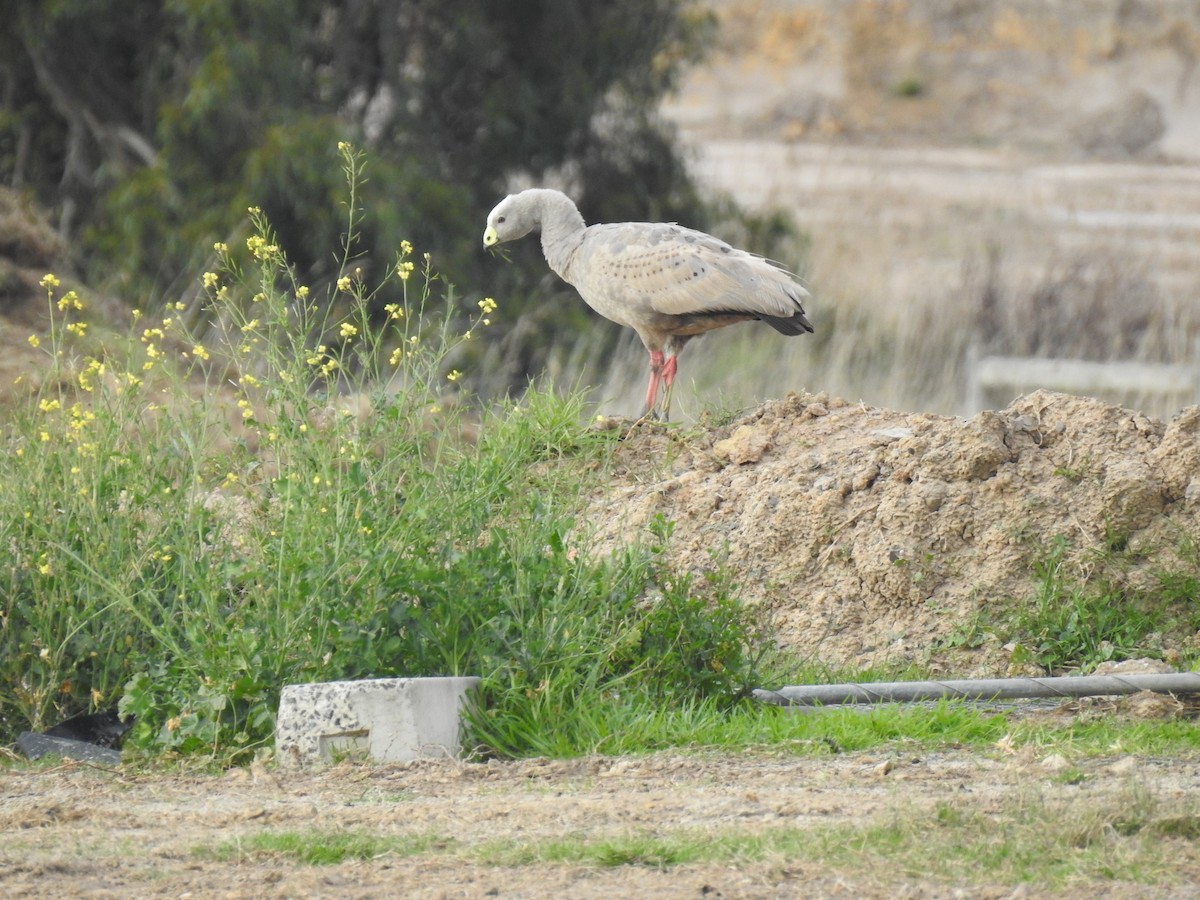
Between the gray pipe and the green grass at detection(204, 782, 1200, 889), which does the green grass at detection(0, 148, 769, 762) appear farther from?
the green grass at detection(204, 782, 1200, 889)

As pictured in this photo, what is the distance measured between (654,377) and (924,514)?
1864 millimetres

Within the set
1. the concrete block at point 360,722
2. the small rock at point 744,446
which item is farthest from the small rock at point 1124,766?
the small rock at point 744,446

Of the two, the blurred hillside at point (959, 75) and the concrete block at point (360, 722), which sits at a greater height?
the blurred hillside at point (959, 75)

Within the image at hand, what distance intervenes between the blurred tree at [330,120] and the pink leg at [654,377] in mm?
9079

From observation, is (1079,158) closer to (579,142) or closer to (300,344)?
(579,142)

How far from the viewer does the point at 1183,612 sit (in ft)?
22.9

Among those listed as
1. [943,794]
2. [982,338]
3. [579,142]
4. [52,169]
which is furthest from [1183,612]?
[52,169]

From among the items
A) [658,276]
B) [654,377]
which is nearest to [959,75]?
[654,377]

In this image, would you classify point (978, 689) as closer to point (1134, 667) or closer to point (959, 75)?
point (1134, 667)

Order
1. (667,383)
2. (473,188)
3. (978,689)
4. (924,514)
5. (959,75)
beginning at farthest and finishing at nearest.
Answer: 1. (959,75)
2. (473,188)
3. (667,383)
4. (924,514)
5. (978,689)

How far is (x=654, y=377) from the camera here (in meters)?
8.69

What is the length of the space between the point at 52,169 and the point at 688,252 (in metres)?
15.4

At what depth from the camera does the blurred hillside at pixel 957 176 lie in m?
19.4

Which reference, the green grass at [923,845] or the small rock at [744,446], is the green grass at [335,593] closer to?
the green grass at [923,845]
